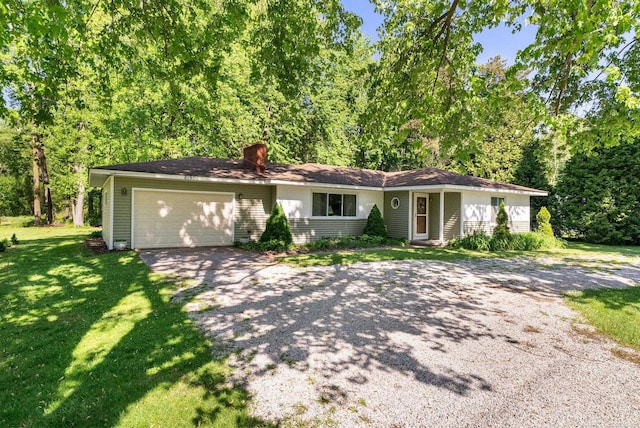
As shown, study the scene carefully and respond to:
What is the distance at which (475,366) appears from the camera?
362cm

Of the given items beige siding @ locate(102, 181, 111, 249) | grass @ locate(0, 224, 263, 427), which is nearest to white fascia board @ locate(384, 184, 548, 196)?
grass @ locate(0, 224, 263, 427)

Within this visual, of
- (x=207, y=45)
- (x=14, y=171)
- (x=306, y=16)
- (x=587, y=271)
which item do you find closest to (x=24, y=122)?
(x=207, y=45)

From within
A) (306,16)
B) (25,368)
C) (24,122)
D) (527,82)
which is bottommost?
(25,368)

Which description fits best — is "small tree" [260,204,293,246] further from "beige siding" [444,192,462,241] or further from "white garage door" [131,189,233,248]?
"beige siding" [444,192,462,241]

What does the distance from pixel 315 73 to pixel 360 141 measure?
1.82 metres

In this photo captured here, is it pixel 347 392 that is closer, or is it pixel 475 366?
pixel 347 392

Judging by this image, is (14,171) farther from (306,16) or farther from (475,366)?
(475,366)

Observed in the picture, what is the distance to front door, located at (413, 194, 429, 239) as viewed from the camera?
1528 cm


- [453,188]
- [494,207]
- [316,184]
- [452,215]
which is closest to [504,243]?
[452,215]

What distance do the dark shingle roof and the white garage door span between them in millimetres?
829

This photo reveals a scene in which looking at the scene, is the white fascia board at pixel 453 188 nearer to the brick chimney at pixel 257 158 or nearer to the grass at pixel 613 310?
the brick chimney at pixel 257 158

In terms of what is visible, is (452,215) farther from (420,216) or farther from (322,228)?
(322,228)

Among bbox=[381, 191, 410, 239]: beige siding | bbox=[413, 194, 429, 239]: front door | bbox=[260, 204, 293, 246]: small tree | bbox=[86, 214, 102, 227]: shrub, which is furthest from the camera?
bbox=[86, 214, 102, 227]: shrub

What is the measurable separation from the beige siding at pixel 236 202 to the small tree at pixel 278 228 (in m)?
0.99
